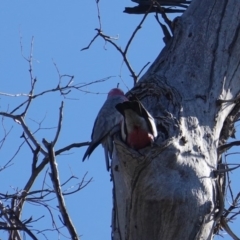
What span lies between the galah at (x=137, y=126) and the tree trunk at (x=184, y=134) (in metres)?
0.06

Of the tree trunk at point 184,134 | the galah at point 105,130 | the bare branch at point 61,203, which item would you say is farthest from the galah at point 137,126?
the galah at point 105,130

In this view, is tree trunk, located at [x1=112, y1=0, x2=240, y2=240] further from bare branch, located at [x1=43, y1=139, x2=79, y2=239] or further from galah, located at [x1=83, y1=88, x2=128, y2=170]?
galah, located at [x1=83, y1=88, x2=128, y2=170]

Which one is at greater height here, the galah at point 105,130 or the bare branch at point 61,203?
the galah at point 105,130

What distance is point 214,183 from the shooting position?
3410 millimetres

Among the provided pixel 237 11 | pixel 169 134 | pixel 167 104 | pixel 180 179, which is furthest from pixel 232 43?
pixel 180 179

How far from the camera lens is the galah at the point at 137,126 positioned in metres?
3.34

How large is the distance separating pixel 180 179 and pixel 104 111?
69.3 inches

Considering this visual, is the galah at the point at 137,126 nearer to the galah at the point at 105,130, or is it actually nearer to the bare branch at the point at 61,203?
the bare branch at the point at 61,203

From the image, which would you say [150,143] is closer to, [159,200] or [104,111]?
[159,200]

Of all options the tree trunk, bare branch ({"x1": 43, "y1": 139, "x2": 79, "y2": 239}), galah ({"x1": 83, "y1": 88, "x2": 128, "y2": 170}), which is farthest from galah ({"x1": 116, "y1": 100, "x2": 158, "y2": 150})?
galah ({"x1": 83, "y1": 88, "x2": 128, "y2": 170})

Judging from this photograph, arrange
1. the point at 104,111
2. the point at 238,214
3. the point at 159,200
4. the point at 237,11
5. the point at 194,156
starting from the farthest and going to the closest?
the point at 104,111 → the point at 237,11 → the point at 238,214 → the point at 194,156 → the point at 159,200

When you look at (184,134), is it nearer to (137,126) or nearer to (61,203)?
(137,126)

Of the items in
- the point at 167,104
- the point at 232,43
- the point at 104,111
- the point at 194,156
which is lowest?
the point at 194,156

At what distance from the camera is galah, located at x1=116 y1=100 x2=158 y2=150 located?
334cm
